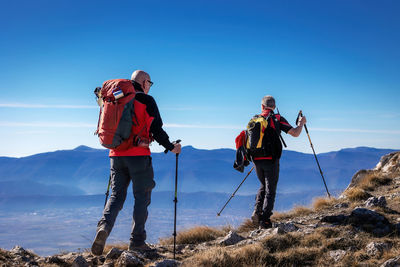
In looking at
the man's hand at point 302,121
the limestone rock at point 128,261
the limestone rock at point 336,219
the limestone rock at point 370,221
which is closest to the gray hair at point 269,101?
the man's hand at point 302,121

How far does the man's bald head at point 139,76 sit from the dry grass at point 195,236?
366 centimetres

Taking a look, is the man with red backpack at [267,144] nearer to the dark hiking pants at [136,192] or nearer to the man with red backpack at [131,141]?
the man with red backpack at [131,141]

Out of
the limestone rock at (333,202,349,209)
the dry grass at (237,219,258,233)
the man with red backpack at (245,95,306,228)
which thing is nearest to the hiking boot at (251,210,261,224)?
the man with red backpack at (245,95,306,228)

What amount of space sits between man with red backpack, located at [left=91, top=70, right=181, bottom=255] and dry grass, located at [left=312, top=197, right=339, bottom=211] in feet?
21.8

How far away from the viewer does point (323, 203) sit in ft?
36.4

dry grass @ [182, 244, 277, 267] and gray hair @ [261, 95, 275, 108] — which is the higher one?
gray hair @ [261, 95, 275, 108]

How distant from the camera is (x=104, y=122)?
5664mm

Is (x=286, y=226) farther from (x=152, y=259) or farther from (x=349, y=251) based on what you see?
(x=152, y=259)

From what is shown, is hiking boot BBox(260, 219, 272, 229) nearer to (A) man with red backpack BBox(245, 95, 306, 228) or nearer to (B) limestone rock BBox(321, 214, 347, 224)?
(A) man with red backpack BBox(245, 95, 306, 228)

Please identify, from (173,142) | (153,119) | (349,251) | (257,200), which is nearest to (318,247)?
(349,251)

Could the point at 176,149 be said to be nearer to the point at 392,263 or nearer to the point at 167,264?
the point at 167,264

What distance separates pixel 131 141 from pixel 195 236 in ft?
10.7

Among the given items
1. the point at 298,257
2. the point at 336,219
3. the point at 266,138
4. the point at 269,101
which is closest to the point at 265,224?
the point at 336,219

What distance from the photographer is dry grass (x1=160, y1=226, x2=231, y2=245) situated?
7.80 meters
